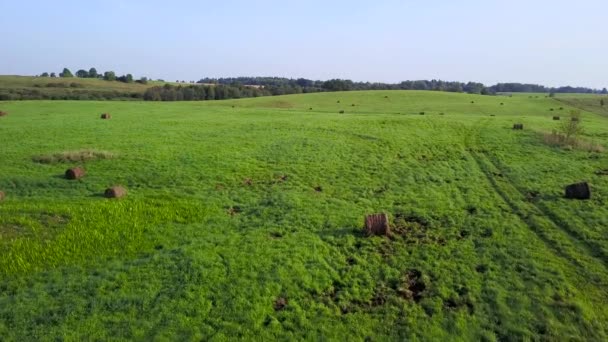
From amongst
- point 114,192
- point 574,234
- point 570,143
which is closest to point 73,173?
point 114,192

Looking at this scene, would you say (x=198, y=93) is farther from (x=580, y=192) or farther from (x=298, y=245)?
(x=298, y=245)

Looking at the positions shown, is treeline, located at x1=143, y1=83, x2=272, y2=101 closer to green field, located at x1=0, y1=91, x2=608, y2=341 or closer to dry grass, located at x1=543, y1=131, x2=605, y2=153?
green field, located at x1=0, y1=91, x2=608, y2=341

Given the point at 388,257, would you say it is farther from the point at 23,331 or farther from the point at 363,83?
the point at 363,83

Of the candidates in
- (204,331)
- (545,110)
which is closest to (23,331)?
(204,331)

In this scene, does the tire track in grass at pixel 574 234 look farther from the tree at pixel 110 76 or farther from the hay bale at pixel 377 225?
the tree at pixel 110 76

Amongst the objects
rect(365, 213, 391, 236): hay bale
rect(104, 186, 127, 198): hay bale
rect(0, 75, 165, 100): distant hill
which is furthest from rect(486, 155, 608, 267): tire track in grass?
rect(0, 75, 165, 100): distant hill

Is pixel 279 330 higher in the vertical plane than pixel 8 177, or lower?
lower

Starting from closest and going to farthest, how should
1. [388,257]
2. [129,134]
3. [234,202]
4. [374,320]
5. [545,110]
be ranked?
[374,320] → [388,257] → [234,202] → [129,134] → [545,110]
